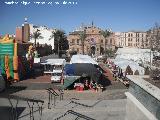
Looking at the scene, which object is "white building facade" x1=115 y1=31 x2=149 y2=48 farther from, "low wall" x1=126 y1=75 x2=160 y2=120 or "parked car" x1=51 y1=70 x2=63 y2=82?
"low wall" x1=126 y1=75 x2=160 y2=120

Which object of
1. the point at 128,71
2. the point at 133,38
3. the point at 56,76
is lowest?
the point at 56,76

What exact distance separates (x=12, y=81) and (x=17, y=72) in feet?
4.77

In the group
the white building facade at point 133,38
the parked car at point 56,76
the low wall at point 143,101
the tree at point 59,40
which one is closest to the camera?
the low wall at point 143,101

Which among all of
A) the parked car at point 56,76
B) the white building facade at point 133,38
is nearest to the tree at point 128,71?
the parked car at point 56,76

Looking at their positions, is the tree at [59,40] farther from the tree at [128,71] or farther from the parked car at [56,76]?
the tree at [128,71]

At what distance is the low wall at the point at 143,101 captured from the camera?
8547 mm

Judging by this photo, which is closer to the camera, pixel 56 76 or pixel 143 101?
pixel 143 101

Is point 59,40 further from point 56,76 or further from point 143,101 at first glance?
point 143,101

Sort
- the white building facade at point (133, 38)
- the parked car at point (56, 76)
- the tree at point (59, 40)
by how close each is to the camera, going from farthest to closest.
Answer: the white building facade at point (133, 38)
the tree at point (59, 40)
the parked car at point (56, 76)

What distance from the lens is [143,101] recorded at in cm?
976

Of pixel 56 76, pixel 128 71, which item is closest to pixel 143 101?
pixel 128 71

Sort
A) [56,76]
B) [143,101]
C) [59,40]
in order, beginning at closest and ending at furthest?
1. [143,101]
2. [56,76]
3. [59,40]

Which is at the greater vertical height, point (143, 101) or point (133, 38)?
point (133, 38)

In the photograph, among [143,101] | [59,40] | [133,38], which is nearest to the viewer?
[143,101]
